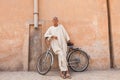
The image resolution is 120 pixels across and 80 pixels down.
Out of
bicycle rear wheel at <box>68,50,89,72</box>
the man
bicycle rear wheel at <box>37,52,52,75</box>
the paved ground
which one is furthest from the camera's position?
bicycle rear wheel at <box>68,50,89,72</box>

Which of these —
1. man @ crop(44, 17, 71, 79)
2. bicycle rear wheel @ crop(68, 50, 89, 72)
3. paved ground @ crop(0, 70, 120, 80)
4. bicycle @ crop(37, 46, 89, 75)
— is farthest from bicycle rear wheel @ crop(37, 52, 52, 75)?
bicycle rear wheel @ crop(68, 50, 89, 72)

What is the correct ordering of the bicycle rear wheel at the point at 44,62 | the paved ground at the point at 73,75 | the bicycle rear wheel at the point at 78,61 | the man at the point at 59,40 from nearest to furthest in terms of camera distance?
the paved ground at the point at 73,75 < the man at the point at 59,40 < the bicycle rear wheel at the point at 44,62 < the bicycle rear wheel at the point at 78,61

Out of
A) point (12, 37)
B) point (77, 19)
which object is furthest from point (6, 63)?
point (77, 19)

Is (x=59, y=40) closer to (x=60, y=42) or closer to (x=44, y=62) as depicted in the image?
(x=60, y=42)

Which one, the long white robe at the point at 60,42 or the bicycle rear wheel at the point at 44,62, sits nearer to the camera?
the long white robe at the point at 60,42

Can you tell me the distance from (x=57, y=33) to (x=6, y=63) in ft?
6.69

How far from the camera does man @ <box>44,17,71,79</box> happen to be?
22.1 ft

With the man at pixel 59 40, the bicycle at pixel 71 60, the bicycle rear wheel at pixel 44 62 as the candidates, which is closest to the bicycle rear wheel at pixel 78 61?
the bicycle at pixel 71 60

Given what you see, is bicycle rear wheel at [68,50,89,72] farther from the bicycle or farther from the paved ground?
the paved ground

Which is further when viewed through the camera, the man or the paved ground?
the man

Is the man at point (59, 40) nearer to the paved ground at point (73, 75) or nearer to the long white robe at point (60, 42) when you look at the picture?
the long white robe at point (60, 42)

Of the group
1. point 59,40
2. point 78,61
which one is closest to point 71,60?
point 78,61

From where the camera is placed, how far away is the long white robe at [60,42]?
675 centimetres

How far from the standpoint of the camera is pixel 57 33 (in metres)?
7.05
